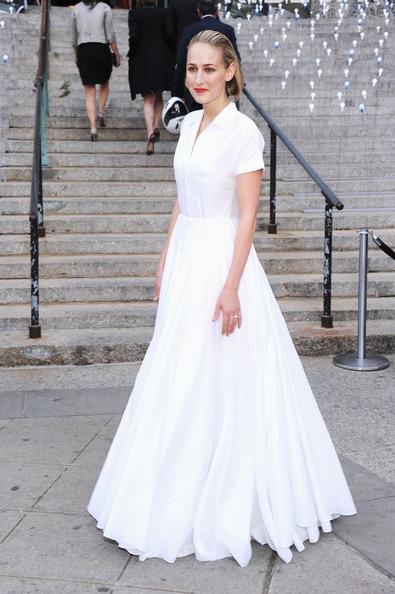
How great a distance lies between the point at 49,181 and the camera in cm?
947

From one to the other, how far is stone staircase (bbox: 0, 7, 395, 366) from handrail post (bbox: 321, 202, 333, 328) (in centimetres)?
11

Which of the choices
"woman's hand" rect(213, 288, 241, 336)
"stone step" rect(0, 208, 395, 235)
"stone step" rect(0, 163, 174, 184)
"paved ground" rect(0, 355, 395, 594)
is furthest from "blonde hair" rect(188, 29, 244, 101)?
"stone step" rect(0, 163, 174, 184)

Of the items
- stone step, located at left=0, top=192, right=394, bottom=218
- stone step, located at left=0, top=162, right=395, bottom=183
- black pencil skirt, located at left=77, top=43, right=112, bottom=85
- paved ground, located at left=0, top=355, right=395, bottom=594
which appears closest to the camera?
paved ground, located at left=0, top=355, right=395, bottom=594

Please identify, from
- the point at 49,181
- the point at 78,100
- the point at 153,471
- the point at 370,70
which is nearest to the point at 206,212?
the point at 153,471

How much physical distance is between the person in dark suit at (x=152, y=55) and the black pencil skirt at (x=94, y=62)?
343 millimetres

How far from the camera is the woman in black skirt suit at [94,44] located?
1048cm

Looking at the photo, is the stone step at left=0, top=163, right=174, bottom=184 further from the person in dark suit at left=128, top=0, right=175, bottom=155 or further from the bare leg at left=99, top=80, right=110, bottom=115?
the bare leg at left=99, top=80, right=110, bottom=115

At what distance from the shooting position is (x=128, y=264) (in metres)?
7.87

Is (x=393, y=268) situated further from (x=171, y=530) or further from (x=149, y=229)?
(x=171, y=530)

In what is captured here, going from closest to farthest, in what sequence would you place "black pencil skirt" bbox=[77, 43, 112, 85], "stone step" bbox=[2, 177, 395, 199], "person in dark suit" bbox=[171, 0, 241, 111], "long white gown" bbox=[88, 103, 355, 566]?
"long white gown" bbox=[88, 103, 355, 566] → "person in dark suit" bbox=[171, 0, 241, 111] → "stone step" bbox=[2, 177, 395, 199] → "black pencil skirt" bbox=[77, 43, 112, 85]

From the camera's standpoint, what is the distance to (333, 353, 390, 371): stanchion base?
21.2 feet

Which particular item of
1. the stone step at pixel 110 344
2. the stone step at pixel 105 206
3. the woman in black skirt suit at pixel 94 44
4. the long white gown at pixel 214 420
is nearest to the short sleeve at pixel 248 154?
the long white gown at pixel 214 420

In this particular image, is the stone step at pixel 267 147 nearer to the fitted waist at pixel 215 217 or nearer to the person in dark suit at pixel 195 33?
the person in dark suit at pixel 195 33

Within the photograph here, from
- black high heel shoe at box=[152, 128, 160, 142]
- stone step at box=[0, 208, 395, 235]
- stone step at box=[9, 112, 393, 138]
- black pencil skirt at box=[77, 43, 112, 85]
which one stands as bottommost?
stone step at box=[0, 208, 395, 235]
